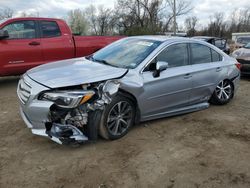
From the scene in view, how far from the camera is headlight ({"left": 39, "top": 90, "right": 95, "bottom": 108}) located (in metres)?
3.76

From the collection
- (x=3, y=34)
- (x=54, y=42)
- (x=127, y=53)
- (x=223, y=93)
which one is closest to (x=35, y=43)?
(x=54, y=42)

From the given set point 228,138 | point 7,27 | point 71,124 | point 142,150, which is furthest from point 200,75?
point 7,27

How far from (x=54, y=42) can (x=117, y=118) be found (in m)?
4.49

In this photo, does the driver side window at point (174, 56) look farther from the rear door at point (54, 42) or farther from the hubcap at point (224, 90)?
the rear door at point (54, 42)

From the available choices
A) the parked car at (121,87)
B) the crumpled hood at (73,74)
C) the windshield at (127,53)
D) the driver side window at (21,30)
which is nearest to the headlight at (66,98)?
the parked car at (121,87)

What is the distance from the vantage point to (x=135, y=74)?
447 centimetres

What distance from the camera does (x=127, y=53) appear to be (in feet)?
16.5

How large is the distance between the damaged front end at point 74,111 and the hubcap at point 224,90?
10.3 feet

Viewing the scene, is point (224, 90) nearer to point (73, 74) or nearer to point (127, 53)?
point (127, 53)

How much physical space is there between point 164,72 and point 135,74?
655mm

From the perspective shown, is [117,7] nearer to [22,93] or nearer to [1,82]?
[1,82]

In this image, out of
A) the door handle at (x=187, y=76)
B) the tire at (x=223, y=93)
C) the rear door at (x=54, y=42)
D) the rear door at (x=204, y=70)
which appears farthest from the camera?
the rear door at (x=54, y=42)

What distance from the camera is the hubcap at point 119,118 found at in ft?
13.9

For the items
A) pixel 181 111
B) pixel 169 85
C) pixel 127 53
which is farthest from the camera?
pixel 181 111
